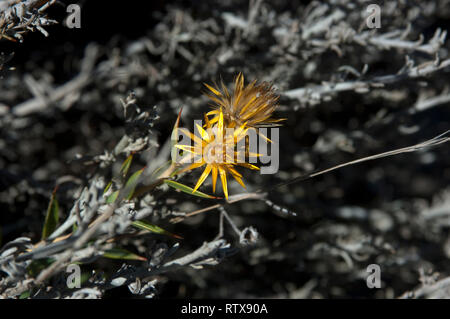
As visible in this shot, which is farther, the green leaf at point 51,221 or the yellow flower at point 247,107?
the green leaf at point 51,221

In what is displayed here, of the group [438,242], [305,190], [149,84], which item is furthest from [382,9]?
[438,242]

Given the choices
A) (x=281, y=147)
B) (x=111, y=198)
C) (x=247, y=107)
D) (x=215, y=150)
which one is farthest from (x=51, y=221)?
(x=281, y=147)

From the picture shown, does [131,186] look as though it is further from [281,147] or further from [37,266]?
[281,147]

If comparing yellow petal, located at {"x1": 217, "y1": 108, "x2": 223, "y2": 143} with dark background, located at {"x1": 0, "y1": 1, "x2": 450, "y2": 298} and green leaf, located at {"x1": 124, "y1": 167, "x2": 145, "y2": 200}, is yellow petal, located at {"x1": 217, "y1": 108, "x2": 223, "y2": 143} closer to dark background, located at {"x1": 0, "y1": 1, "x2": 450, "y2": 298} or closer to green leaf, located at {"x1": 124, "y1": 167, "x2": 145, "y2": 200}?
green leaf, located at {"x1": 124, "y1": 167, "x2": 145, "y2": 200}

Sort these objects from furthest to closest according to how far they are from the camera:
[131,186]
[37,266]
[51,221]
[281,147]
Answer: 1. [281,147]
2. [51,221]
3. [37,266]
4. [131,186]

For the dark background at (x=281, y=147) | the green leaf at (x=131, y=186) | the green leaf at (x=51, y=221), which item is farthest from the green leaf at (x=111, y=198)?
the dark background at (x=281, y=147)

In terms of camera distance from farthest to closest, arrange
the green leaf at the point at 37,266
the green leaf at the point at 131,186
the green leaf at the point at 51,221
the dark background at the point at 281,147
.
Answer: the dark background at the point at 281,147
the green leaf at the point at 51,221
the green leaf at the point at 37,266
the green leaf at the point at 131,186

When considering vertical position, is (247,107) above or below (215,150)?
above

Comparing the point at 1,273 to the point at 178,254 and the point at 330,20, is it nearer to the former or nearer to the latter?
the point at 178,254

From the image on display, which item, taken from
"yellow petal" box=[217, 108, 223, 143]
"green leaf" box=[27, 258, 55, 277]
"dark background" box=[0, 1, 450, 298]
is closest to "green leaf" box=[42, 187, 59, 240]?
"green leaf" box=[27, 258, 55, 277]

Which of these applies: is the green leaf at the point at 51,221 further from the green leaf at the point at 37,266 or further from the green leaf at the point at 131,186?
the green leaf at the point at 131,186

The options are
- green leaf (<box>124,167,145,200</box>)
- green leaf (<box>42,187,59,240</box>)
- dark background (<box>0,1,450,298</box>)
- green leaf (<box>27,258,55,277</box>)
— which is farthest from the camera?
dark background (<box>0,1,450,298</box>)
